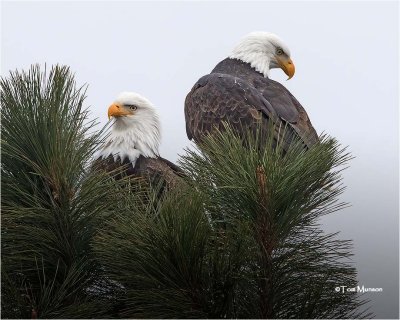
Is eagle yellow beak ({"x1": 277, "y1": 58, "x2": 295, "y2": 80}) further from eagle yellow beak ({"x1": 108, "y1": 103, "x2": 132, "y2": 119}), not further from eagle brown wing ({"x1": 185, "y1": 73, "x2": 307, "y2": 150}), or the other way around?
eagle yellow beak ({"x1": 108, "y1": 103, "x2": 132, "y2": 119})

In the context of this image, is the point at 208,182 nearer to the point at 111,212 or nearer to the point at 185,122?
the point at 111,212

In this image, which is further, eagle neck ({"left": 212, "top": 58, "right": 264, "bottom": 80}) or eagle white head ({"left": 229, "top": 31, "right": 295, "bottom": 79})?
eagle white head ({"left": 229, "top": 31, "right": 295, "bottom": 79})

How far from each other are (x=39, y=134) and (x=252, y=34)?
325cm

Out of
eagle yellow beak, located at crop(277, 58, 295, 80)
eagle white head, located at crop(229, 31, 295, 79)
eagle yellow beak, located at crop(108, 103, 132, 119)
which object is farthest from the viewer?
eagle white head, located at crop(229, 31, 295, 79)

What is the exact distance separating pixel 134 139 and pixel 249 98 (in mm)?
701

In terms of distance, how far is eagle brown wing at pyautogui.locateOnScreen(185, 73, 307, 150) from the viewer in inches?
193

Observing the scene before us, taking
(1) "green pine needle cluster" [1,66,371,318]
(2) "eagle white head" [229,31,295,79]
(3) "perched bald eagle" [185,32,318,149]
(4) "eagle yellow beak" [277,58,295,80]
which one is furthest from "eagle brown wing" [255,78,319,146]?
(1) "green pine needle cluster" [1,66,371,318]

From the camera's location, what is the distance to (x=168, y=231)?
271 centimetres

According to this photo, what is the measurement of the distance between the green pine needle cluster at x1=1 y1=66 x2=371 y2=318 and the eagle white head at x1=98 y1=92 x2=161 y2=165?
1.65m

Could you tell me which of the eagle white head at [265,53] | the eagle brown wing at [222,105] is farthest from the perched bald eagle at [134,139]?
the eagle white head at [265,53]

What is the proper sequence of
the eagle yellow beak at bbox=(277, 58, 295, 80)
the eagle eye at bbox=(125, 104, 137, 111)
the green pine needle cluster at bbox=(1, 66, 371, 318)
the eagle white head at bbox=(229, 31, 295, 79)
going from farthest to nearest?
the eagle white head at bbox=(229, 31, 295, 79), the eagle yellow beak at bbox=(277, 58, 295, 80), the eagle eye at bbox=(125, 104, 137, 111), the green pine needle cluster at bbox=(1, 66, 371, 318)

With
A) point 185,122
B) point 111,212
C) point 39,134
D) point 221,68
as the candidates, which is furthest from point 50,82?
point 221,68

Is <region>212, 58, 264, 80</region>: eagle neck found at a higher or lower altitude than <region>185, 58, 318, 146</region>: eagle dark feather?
higher

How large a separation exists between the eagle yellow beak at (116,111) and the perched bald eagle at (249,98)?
0.42 meters
